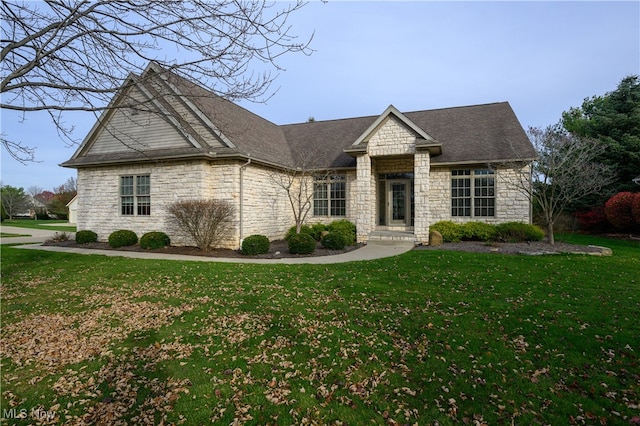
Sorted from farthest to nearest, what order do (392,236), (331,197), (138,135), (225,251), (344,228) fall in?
(331,197), (344,228), (392,236), (138,135), (225,251)

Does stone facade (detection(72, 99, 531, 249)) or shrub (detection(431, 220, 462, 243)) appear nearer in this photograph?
stone facade (detection(72, 99, 531, 249))

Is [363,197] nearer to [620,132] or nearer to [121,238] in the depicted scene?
[121,238]

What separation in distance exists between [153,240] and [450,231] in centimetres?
1194

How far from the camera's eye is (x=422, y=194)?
44.3 feet

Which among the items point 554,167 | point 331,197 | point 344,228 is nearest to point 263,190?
point 331,197

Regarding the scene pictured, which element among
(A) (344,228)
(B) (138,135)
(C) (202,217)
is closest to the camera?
(C) (202,217)

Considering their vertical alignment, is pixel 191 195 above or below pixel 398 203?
above

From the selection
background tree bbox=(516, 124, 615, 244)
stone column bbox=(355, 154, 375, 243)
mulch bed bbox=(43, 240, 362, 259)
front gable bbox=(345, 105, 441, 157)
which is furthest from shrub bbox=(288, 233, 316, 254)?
background tree bbox=(516, 124, 615, 244)

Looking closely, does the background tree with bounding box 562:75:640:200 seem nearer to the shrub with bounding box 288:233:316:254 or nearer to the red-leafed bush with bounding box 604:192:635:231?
the red-leafed bush with bounding box 604:192:635:231

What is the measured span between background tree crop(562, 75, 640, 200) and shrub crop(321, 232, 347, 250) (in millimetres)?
16244

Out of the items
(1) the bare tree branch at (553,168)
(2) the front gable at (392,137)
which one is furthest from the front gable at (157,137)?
(1) the bare tree branch at (553,168)

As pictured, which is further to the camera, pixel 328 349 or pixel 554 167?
pixel 554 167

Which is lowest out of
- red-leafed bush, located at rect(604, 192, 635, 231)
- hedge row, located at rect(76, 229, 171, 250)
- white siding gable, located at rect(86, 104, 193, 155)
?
hedge row, located at rect(76, 229, 171, 250)

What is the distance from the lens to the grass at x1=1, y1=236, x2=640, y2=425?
3295mm
